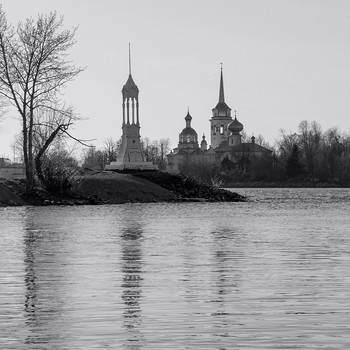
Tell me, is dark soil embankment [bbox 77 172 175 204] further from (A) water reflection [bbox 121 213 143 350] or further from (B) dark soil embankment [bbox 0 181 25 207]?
(A) water reflection [bbox 121 213 143 350]

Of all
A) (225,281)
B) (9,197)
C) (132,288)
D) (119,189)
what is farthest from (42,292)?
(119,189)

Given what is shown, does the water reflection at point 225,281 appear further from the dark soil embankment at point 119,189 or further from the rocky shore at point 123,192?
the dark soil embankment at point 119,189

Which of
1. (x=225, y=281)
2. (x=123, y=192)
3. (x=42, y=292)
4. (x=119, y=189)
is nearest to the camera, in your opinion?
(x=42, y=292)

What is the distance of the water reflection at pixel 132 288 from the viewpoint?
12945 millimetres

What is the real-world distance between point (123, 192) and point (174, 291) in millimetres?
55065

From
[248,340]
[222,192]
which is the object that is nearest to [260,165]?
[222,192]

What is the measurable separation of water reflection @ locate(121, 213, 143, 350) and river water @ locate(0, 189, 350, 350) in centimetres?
2

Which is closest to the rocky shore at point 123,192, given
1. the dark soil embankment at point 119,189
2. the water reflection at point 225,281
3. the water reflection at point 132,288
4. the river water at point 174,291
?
the dark soil embankment at point 119,189

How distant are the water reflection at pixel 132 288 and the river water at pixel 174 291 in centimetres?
2

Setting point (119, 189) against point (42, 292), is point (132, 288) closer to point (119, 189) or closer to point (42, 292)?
point (42, 292)

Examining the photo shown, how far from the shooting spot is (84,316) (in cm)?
1435

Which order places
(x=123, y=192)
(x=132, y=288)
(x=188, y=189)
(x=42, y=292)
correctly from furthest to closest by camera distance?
(x=188, y=189), (x=123, y=192), (x=132, y=288), (x=42, y=292)

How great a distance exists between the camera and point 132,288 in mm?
17438

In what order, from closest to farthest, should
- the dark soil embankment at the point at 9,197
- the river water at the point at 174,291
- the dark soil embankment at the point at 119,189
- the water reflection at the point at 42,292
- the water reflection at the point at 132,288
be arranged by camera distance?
1. the river water at the point at 174,291
2. the water reflection at the point at 132,288
3. the water reflection at the point at 42,292
4. the dark soil embankment at the point at 9,197
5. the dark soil embankment at the point at 119,189
